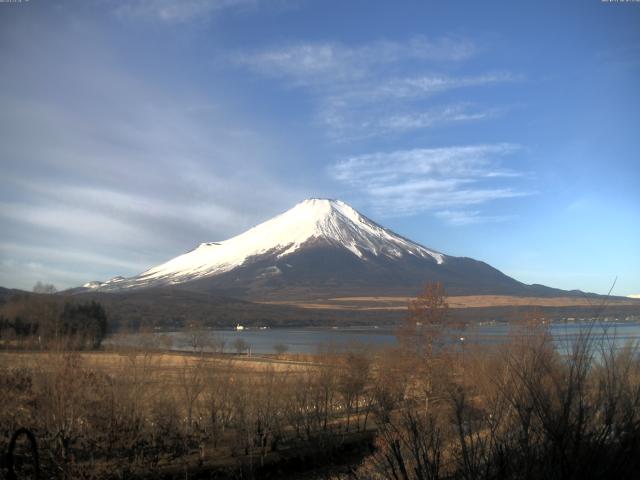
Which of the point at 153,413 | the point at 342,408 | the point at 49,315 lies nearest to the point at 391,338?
the point at 49,315

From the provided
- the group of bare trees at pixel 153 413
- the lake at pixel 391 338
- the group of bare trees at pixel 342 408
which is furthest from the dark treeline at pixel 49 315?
the group of bare trees at pixel 153 413

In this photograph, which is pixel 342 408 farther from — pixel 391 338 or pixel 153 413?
pixel 391 338

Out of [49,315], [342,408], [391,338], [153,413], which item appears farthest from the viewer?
[391,338]

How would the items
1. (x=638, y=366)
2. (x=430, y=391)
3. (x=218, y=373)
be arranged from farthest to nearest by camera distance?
(x=430, y=391), (x=218, y=373), (x=638, y=366)

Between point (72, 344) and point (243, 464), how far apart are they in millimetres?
6994

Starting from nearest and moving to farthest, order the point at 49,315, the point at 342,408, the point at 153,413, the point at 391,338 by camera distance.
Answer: the point at 153,413
the point at 342,408
the point at 49,315
the point at 391,338

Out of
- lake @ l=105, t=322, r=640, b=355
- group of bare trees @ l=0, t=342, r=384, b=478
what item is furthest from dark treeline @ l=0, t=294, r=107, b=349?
group of bare trees @ l=0, t=342, r=384, b=478

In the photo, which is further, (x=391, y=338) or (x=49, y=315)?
(x=391, y=338)

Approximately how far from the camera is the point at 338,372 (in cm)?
2697

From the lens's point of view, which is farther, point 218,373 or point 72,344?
Answer: point 218,373

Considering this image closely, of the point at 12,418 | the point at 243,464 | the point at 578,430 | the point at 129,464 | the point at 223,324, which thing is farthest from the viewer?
the point at 223,324

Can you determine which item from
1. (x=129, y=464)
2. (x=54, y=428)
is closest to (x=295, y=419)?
(x=129, y=464)

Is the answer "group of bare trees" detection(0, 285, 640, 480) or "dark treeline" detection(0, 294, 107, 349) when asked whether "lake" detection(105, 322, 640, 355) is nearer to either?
"group of bare trees" detection(0, 285, 640, 480)

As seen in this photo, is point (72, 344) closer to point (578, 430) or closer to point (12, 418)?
point (12, 418)
